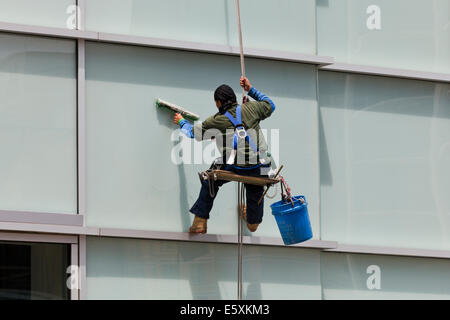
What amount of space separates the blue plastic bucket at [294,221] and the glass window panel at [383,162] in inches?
44.1

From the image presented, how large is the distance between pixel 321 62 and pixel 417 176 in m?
1.54

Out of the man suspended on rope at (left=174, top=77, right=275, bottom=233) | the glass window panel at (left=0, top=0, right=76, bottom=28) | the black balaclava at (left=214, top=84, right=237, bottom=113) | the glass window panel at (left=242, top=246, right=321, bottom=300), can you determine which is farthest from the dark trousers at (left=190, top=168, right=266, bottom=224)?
the glass window panel at (left=0, top=0, right=76, bottom=28)

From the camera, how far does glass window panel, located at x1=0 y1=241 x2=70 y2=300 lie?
11.3m

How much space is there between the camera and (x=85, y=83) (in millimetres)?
11945

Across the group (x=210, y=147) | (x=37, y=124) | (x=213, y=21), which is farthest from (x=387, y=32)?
(x=37, y=124)

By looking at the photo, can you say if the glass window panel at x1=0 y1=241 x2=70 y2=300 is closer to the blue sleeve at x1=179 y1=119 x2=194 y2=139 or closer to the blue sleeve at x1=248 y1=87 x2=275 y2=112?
the blue sleeve at x1=179 y1=119 x2=194 y2=139

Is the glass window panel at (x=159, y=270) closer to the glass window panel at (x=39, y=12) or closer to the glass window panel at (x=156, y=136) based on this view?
the glass window panel at (x=156, y=136)

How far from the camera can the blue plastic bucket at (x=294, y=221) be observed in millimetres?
11609

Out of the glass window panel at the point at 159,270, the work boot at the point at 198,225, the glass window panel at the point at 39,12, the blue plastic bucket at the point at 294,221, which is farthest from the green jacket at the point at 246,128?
the glass window panel at the point at 39,12

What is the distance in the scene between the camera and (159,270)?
11.9m

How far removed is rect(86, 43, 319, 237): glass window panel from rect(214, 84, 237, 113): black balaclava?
2.20 feet
